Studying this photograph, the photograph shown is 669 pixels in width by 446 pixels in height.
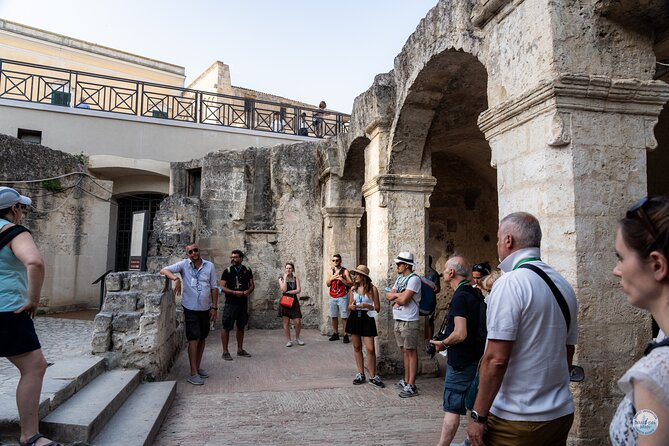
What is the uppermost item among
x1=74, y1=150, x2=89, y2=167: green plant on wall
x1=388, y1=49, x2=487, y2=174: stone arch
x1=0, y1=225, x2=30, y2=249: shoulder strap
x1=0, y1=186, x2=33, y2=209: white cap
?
x1=74, y1=150, x2=89, y2=167: green plant on wall

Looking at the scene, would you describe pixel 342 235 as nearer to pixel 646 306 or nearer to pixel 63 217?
pixel 63 217

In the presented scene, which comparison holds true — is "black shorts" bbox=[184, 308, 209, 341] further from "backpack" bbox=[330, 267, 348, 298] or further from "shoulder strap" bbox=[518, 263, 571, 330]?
"shoulder strap" bbox=[518, 263, 571, 330]

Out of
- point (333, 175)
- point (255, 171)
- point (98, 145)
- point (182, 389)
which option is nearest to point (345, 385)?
point (182, 389)

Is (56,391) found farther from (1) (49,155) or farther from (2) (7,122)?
(2) (7,122)

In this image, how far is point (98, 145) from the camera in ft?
44.6

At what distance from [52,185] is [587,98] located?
438 inches

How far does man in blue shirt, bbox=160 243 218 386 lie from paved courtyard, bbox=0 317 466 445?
31 centimetres

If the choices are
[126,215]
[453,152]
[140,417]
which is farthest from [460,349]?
[126,215]

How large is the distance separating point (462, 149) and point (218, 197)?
5.43 m

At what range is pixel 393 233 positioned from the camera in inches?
239

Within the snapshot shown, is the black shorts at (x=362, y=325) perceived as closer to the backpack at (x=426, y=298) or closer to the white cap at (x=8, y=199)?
the backpack at (x=426, y=298)

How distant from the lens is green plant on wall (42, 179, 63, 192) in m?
10.4

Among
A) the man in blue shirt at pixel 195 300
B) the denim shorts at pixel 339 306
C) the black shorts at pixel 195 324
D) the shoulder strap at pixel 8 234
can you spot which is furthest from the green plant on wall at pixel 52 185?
the shoulder strap at pixel 8 234

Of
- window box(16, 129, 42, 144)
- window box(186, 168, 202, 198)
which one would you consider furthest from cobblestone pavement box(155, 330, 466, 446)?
window box(16, 129, 42, 144)
